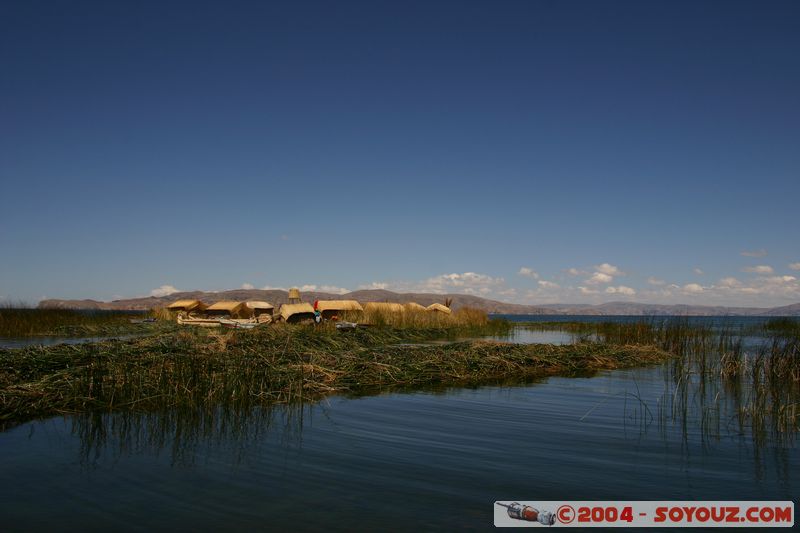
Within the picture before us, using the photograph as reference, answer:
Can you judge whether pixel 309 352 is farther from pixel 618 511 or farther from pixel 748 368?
pixel 748 368

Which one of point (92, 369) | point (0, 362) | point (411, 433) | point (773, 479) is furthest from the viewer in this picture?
point (0, 362)

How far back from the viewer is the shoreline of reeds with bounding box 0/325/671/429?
7.71 m

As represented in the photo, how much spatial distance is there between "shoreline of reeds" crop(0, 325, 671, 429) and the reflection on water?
63 centimetres

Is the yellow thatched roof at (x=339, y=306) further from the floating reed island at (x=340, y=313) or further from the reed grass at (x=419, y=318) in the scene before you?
the reed grass at (x=419, y=318)

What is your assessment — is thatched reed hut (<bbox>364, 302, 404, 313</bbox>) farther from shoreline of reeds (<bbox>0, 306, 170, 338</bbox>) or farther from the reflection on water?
the reflection on water

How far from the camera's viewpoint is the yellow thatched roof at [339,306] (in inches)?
1217

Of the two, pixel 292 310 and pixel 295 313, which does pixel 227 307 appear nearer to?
pixel 292 310

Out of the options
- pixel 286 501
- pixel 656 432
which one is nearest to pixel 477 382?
pixel 656 432

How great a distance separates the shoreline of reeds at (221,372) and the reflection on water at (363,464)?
635 millimetres

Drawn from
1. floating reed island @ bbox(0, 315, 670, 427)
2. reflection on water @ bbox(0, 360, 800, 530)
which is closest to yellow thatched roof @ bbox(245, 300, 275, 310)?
floating reed island @ bbox(0, 315, 670, 427)

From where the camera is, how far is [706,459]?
575cm

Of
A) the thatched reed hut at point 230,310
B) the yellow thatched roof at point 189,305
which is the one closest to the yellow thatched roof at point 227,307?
the thatched reed hut at point 230,310

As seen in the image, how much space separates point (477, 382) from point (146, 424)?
22.8 feet

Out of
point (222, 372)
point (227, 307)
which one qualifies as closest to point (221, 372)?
point (222, 372)
